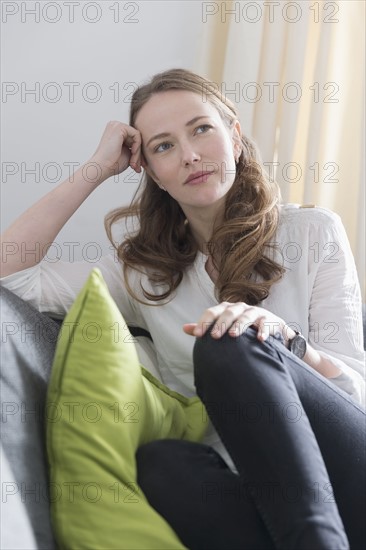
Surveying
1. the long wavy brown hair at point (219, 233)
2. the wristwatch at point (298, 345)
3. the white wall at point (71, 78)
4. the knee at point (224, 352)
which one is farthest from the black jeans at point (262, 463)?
the white wall at point (71, 78)

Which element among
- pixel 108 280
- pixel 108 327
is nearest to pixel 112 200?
pixel 108 280

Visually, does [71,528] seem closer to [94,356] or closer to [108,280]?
[94,356]

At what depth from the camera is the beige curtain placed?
2.26 meters

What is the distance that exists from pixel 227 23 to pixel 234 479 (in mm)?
1627

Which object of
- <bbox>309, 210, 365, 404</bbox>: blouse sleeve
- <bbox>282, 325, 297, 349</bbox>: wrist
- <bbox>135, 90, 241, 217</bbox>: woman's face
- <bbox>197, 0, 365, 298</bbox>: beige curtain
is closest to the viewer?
<bbox>282, 325, 297, 349</bbox>: wrist

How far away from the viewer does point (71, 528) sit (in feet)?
3.75

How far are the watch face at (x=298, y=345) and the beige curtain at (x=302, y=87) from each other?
0.94m

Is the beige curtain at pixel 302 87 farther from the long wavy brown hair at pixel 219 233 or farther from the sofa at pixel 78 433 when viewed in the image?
the sofa at pixel 78 433

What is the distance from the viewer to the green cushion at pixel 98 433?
1.12 m

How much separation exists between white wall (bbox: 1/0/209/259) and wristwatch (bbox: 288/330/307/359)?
113cm

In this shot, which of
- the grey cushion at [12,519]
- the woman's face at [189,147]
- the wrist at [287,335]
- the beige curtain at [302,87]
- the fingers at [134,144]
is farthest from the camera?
the beige curtain at [302,87]

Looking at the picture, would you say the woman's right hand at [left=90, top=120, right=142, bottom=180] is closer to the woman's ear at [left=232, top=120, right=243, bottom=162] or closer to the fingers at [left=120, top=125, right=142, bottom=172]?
the fingers at [left=120, top=125, right=142, bottom=172]

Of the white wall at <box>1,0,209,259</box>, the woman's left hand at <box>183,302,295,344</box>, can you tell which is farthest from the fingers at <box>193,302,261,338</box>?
the white wall at <box>1,0,209,259</box>

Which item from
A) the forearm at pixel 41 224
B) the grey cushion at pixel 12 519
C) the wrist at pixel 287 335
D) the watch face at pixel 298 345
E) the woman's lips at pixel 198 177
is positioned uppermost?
the woman's lips at pixel 198 177
